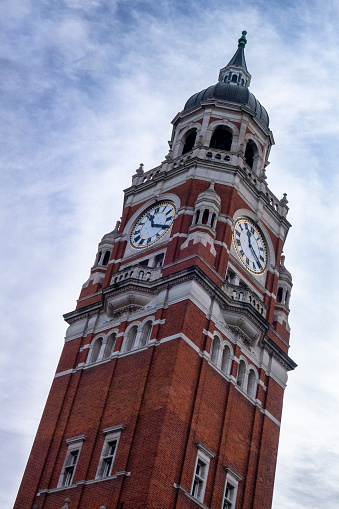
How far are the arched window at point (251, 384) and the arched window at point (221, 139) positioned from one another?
45.1 ft

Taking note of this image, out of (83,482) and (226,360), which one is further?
(226,360)

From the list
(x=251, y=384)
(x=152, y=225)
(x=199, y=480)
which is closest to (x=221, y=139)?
(x=152, y=225)

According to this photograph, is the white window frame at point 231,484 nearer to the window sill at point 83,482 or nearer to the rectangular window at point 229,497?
the rectangular window at point 229,497

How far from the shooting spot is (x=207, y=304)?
141 feet

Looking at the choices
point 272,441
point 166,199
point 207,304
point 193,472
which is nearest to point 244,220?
point 166,199

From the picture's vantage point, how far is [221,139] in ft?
175

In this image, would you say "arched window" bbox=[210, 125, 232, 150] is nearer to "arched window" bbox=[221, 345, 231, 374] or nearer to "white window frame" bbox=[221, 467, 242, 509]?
"arched window" bbox=[221, 345, 231, 374]

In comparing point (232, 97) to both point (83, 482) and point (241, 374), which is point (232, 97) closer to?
point (241, 374)

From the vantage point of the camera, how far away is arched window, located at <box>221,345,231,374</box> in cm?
4303

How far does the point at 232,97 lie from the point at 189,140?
344cm

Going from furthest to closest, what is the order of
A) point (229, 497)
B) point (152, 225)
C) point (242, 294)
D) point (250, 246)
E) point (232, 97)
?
point (232, 97)
point (250, 246)
point (152, 225)
point (242, 294)
point (229, 497)

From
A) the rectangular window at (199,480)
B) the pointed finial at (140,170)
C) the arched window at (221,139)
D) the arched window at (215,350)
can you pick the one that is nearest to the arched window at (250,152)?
the arched window at (221,139)

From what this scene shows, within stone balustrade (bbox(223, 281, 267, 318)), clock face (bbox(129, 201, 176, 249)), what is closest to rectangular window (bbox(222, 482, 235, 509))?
stone balustrade (bbox(223, 281, 267, 318))

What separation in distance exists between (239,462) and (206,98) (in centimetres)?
2144
